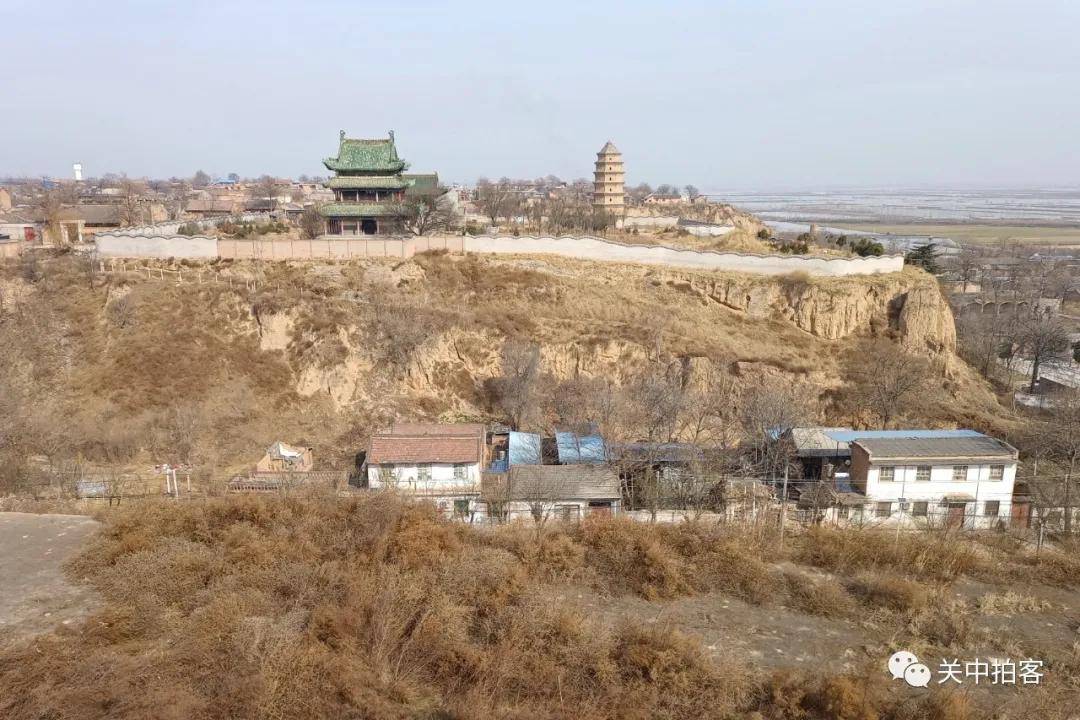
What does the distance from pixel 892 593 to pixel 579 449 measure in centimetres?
1161

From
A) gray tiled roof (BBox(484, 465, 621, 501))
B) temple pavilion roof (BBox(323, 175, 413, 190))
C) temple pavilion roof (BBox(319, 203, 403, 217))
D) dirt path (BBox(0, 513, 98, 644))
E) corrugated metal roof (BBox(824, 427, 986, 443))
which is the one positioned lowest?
gray tiled roof (BBox(484, 465, 621, 501))

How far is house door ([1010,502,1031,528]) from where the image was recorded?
14.6 metres

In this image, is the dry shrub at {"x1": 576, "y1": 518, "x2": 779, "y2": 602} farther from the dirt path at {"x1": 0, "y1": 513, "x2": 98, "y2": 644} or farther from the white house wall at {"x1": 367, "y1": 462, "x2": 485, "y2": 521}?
the white house wall at {"x1": 367, "y1": 462, "x2": 485, "y2": 521}

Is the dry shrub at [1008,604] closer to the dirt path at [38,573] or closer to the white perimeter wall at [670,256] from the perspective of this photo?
the dirt path at [38,573]

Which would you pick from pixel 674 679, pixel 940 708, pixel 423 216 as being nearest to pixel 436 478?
pixel 674 679

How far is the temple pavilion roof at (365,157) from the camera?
105ft

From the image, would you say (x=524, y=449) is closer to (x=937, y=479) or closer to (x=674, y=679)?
(x=937, y=479)

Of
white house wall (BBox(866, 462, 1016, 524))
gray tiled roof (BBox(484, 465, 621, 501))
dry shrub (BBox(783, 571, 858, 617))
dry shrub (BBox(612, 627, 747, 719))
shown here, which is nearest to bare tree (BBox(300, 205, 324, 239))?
gray tiled roof (BBox(484, 465, 621, 501))

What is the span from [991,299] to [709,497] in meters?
42.3

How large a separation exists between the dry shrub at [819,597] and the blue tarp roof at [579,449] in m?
9.97

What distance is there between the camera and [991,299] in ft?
153

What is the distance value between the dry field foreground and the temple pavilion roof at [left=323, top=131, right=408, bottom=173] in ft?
82.8

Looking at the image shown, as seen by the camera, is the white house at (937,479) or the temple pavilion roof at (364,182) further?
the temple pavilion roof at (364,182)

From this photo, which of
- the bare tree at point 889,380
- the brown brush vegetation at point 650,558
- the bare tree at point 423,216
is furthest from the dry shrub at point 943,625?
the bare tree at point 423,216
